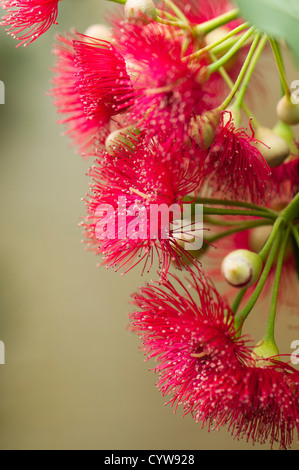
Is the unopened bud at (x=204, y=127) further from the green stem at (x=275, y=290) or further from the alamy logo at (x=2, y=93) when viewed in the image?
the alamy logo at (x=2, y=93)

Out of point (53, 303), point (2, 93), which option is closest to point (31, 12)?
point (2, 93)

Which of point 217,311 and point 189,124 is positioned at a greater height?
point 189,124

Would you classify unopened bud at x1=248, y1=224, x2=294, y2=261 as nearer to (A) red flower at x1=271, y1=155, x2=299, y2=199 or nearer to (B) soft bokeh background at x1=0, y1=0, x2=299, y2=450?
(A) red flower at x1=271, y1=155, x2=299, y2=199

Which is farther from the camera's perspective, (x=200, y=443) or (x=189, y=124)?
(x=200, y=443)

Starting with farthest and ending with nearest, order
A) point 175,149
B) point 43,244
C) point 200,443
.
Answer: point 43,244, point 200,443, point 175,149

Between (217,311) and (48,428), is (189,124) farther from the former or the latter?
(48,428)

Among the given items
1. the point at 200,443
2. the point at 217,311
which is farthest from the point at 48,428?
→ the point at 217,311

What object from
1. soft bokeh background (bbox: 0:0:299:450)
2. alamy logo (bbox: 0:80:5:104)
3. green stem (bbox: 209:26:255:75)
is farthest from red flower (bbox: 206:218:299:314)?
alamy logo (bbox: 0:80:5:104)
